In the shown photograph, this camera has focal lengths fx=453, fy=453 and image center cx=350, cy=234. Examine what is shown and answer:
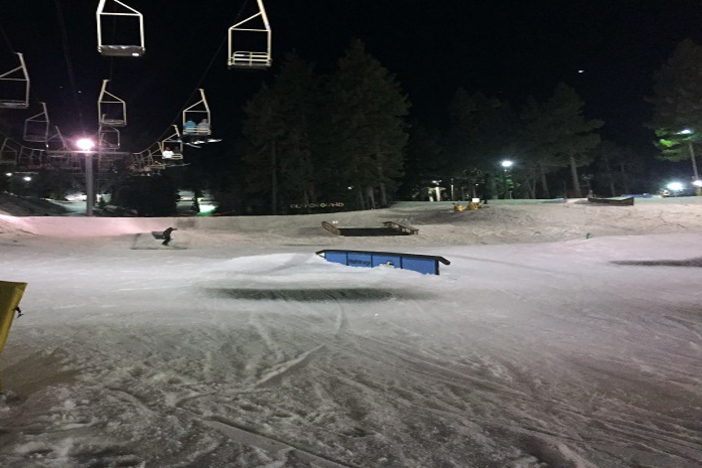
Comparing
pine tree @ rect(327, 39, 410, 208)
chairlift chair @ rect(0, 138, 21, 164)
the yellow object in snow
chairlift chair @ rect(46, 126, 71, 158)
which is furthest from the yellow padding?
pine tree @ rect(327, 39, 410, 208)

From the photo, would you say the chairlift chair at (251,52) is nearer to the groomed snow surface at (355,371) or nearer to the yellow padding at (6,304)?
the groomed snow surface at (355,371)

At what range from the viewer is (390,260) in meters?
14.9

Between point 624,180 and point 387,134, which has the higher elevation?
point 387,134

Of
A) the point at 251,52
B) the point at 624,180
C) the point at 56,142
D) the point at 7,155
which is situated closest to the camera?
the point at 251,52

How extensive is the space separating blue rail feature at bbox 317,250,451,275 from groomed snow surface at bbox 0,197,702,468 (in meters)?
0.74

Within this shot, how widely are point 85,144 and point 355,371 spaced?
27.9 meters

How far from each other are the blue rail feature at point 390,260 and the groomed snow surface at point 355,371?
74cm

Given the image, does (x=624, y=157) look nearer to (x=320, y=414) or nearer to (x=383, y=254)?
(x=383, y=254)

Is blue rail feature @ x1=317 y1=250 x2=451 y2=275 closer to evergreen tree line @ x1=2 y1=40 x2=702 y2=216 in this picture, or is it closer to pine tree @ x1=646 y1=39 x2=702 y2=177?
evergreen tree line @ x1=2 y1=40 x2=702 y2=216

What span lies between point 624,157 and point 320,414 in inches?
3248

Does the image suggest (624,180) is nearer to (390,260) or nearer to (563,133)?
(563,133)

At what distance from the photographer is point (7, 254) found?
55.2 feet

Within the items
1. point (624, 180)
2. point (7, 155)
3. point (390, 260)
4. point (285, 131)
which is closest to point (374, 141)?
point (285, 131)

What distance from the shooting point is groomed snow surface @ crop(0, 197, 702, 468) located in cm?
306
